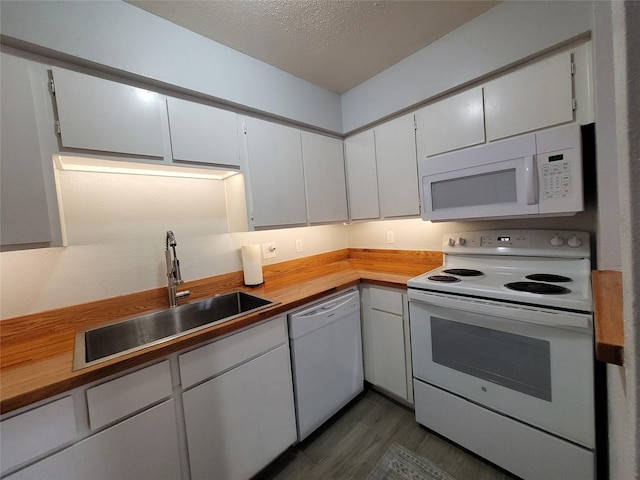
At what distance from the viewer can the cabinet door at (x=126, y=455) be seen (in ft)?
2.69

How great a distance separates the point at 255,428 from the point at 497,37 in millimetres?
2404

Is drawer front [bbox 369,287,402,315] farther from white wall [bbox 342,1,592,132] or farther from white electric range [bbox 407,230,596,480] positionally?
white wall [bbox 342,1,592,132]

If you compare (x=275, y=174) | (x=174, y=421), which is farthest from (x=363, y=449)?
(x=275, y=174)

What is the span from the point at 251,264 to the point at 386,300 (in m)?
0.98

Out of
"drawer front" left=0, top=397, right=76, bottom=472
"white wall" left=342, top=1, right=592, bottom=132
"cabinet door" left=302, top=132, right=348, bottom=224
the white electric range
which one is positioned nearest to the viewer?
"drawer front" left=0, top=397, right=76, bottom=472

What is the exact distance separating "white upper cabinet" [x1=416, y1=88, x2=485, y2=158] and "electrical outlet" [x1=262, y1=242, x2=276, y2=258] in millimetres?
1282

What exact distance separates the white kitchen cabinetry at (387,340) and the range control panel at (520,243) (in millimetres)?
537

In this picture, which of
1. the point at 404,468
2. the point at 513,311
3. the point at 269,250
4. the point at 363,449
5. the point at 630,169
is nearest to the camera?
the point at 630,169

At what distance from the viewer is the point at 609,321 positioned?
547 millimetres

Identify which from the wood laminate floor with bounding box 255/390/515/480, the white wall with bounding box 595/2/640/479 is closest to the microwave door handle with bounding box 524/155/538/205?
the white wall with bounding box 595/2/640/479

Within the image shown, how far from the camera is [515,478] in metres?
1.28

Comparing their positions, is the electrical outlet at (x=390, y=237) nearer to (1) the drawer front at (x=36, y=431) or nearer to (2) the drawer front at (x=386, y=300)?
(2) the drawer front at (x=386, y=300)

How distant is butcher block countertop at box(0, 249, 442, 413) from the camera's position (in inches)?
32.5

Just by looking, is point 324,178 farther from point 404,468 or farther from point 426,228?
point 404,468
